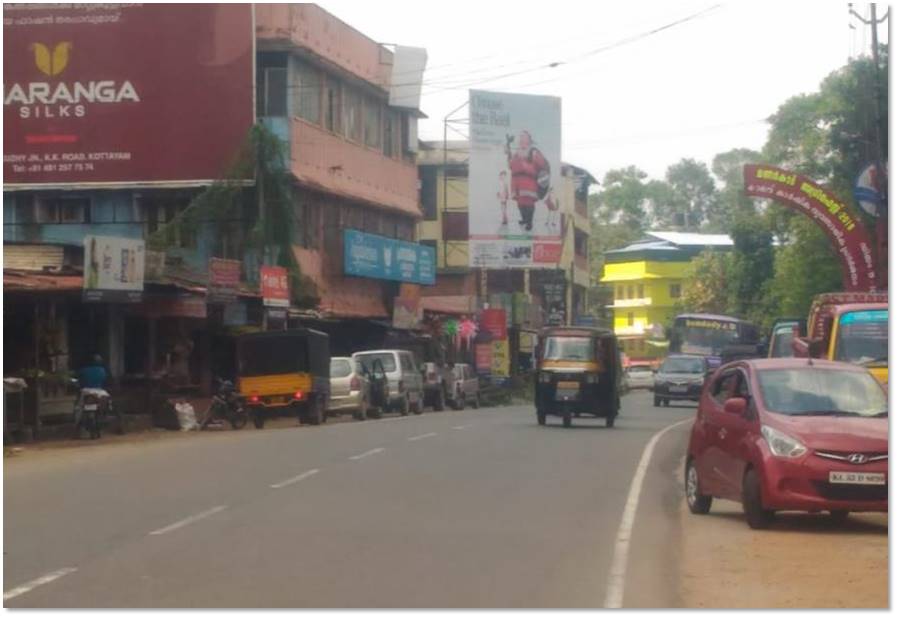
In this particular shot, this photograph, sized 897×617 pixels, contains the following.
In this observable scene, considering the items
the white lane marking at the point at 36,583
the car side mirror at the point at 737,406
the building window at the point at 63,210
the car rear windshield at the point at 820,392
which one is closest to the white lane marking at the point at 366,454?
the car side mirror at the point at 737,406

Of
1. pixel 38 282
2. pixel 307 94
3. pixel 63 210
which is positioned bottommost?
pixel 38 282

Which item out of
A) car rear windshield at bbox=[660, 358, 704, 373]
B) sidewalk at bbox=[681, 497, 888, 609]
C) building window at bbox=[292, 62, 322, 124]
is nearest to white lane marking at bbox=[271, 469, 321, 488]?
sidewalk at bbox=[681, 497, 888, 609]

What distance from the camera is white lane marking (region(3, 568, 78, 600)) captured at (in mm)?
11070

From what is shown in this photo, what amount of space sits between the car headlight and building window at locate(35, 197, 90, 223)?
3568 cm

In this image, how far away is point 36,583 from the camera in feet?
38.0

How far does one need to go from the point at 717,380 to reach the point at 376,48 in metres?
39.3

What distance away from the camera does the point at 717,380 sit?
682 inches

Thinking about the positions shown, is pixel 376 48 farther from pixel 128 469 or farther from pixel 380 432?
pixel 128 469

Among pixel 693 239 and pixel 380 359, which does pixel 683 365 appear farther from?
pixel 693 239

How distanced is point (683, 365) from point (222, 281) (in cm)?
2393

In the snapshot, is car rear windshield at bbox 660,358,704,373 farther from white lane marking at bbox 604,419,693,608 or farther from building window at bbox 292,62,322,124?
white lane marking at bbox 604,419,693,608

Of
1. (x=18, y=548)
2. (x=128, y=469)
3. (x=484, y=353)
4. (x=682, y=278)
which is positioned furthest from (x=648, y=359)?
(x=18, y=548)

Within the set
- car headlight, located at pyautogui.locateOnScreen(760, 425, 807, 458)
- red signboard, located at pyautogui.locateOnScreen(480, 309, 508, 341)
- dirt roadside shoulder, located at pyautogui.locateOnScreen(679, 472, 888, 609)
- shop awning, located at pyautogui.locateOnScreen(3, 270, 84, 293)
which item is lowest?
dirt roadside shoulder, located at pyautogui.locateOnScreen(679, 472, 888, 609)

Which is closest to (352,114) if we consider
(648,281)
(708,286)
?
(708,286)
